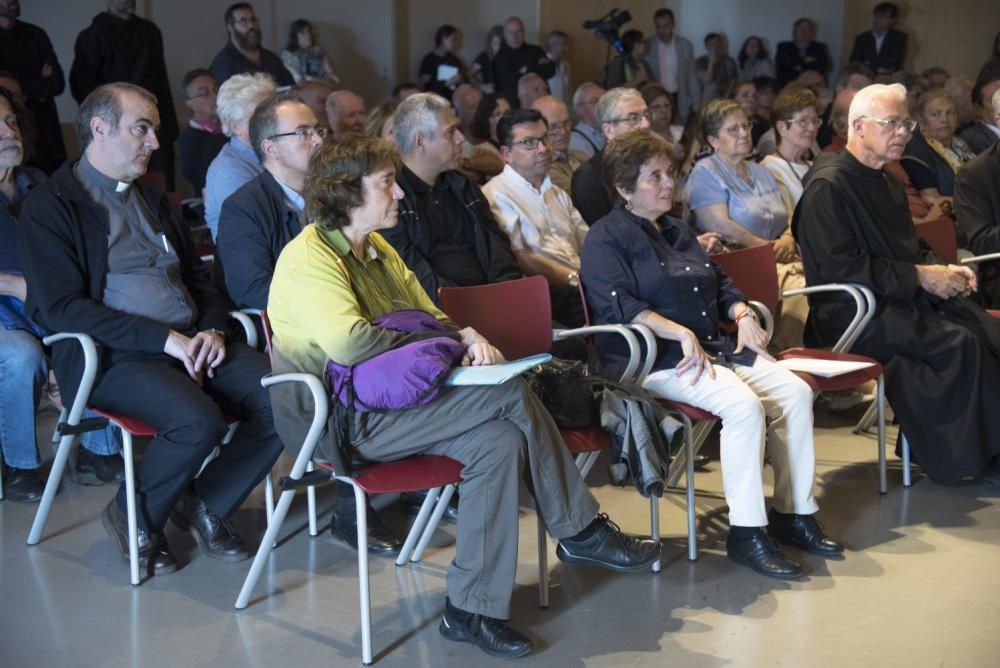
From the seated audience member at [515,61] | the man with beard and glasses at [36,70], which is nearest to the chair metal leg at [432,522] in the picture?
the man with beard and glasses at [36,70]

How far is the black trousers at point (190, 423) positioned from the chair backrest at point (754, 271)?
1536 millimetres

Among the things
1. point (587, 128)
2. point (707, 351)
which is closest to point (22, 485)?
point (707, 351)

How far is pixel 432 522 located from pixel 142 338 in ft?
3.09

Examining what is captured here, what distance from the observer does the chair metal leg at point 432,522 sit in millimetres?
3075

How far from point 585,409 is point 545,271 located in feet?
4.11

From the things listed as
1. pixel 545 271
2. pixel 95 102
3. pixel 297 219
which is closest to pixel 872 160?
pixel 545 271

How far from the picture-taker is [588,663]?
259 cm

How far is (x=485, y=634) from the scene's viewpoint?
8.63 feet

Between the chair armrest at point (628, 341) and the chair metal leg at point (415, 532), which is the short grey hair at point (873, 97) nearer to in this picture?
the chair armrest at point (628, 341)

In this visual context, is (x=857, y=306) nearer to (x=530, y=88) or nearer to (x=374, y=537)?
(x=374, y=537)

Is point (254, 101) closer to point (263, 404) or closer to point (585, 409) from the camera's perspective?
point (263, 404)

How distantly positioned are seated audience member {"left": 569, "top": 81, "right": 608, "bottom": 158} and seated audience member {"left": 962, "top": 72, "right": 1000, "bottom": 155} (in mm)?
2153

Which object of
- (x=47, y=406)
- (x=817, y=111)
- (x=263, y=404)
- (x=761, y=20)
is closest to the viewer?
(x=263, y=404)

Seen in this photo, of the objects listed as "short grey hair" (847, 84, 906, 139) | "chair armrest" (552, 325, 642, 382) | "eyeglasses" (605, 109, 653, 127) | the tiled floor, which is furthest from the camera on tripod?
the tiled floor
